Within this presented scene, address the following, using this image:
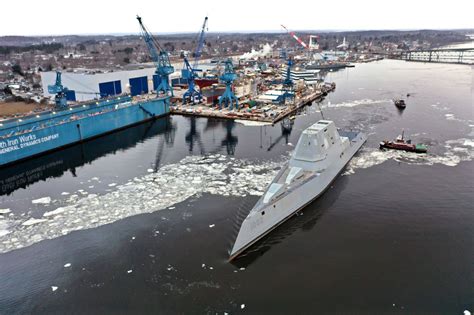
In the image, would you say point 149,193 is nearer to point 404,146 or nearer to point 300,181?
point 300,181

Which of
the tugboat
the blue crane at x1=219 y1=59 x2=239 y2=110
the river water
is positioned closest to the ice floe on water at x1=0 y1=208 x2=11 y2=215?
the river water

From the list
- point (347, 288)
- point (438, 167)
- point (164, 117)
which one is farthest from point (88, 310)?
point (164, 117)

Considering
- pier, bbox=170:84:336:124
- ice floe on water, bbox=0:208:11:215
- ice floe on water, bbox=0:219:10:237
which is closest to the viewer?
ice floe on water, bbox=0:219:10:237

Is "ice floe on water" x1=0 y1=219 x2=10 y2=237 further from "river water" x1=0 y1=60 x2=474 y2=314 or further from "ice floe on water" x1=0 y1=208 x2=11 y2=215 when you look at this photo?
"ice floe on water" x1=0 y1=208 x2=11 y2=215

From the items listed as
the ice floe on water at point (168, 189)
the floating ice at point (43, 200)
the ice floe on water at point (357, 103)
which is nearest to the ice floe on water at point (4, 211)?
the ice floe on water at point (168, 189)

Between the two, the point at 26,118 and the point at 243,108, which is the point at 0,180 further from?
the point at 243,108
